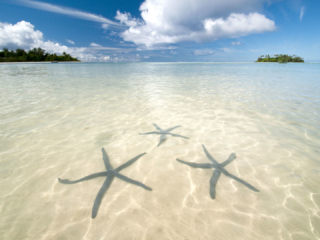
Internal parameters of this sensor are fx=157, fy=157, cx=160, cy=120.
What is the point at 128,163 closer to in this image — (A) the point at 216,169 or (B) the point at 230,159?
(A) the point at 216,169

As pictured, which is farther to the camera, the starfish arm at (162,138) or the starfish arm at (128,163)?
the starfish arm at (162,138)

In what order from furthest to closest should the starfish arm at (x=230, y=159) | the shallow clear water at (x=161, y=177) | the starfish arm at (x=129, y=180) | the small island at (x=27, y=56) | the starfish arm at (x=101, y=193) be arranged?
the small island at (x=27, y=56), the starfish arm at (x=230, y=159), the starfish arm at (x=129, y=180), the starfish arm at (x=101, y=193), the shallow clear water at (x=161, y=177)

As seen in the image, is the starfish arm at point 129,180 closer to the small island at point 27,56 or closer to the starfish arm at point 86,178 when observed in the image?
the starfish arm at point 86,178

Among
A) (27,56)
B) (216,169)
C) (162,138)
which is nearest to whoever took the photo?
(216,169)

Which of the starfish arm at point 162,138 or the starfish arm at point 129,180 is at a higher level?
the starfish arm at point 162,138

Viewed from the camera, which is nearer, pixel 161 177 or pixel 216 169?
pixel 161 177

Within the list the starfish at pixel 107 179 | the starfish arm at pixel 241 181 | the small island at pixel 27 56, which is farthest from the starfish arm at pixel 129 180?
the small island at pixel 27 56

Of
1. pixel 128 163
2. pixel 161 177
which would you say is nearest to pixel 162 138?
pixel 128 163

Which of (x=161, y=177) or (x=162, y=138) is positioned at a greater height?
(x=162, y=138)

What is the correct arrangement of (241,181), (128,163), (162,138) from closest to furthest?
1. (241,181)
2. (128,163)
3. (162,138)

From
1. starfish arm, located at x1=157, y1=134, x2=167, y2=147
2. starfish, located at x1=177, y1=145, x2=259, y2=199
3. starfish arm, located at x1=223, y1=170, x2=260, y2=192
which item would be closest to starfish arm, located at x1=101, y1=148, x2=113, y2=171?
starfish arm, located at x1=157, y1=134, x2=167, y2=147

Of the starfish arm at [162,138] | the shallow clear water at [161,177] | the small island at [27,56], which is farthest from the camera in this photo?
the small island at [27,56]

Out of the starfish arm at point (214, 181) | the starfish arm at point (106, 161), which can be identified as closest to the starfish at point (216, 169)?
the starfish arm at point (214, 181)

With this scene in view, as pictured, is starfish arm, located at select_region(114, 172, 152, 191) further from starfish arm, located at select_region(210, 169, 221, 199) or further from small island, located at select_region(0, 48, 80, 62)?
small island, located at select_region(0, 48, 80, 62)
